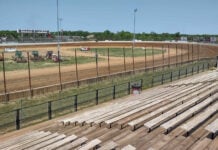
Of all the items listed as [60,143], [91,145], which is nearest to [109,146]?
[91,145]

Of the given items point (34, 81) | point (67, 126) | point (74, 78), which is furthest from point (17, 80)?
point (67, 126)

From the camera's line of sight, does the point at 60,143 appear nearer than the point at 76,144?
No

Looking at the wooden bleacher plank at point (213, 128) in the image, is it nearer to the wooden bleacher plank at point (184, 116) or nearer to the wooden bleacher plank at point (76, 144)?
the wooden bleacher plank at point (184, 116)

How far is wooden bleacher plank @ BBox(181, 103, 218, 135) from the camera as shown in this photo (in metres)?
7.72

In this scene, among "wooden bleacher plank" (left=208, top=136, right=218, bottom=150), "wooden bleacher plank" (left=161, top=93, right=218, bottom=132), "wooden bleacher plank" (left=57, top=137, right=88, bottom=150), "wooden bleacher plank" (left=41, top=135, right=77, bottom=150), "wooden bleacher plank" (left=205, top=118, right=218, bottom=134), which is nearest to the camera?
"wooden bleacher plank" (left=208, top=136, right=218, bottom=150)

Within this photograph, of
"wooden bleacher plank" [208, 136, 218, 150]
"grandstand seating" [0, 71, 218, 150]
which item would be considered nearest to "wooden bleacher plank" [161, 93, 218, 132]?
"grandstand seating" [0, 71, 218, 150]

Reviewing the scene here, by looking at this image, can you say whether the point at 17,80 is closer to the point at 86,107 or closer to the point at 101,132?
the point at 86,107

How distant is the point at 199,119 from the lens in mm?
8414

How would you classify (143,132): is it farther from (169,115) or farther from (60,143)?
(60,143)

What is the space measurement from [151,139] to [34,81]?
1034 inches

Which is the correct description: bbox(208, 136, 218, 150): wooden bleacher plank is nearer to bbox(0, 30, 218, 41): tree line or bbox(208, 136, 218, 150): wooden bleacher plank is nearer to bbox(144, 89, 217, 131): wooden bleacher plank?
bbox(144, 89, 217, 131): wooden bleacher plank

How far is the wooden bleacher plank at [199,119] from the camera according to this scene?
304 inches

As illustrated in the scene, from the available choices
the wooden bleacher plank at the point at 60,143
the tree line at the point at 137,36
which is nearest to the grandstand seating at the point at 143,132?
the wooden bleacher plank at the point at 60,143

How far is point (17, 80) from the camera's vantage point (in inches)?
1270
